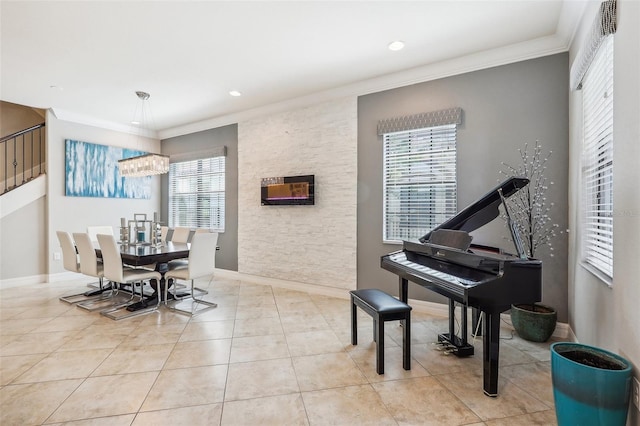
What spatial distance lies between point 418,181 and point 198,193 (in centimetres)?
434

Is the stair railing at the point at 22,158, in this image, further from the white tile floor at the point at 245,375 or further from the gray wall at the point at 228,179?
the white tile floor at the point at 245,375

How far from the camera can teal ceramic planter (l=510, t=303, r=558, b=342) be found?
285cm

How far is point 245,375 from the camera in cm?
235

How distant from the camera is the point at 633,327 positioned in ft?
5.27

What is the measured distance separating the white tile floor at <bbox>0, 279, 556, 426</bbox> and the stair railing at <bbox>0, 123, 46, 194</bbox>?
332cm

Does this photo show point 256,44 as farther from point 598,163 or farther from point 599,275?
point 599,275

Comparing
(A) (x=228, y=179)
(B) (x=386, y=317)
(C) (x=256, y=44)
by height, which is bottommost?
(B) (x=386, y=317)

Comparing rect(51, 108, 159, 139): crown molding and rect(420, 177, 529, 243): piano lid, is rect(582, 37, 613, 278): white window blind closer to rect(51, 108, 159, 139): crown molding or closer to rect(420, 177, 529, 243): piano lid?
rect(420, 177, 529, 243): piano lid

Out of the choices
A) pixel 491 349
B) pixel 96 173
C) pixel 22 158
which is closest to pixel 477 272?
pixel 491 349

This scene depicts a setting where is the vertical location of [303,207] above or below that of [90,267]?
above

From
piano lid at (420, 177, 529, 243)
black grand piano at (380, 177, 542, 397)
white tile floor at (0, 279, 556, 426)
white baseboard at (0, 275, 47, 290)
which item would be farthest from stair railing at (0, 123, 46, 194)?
piano lid at (420, 177, 529, 243)

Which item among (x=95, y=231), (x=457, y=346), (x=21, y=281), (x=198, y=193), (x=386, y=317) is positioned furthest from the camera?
(x=198, y=193)

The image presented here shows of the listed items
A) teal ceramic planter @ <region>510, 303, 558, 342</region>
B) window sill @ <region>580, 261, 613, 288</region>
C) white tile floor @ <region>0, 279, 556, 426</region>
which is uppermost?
window sill @ <region>580, 261, 613, 288</region>

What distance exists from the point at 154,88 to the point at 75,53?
3.46 feet
